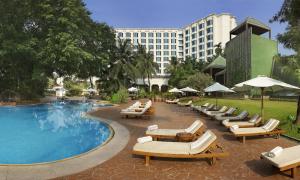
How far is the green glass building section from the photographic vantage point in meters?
39.8

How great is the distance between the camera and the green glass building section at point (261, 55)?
39844 mm

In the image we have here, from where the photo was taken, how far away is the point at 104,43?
4338 cm

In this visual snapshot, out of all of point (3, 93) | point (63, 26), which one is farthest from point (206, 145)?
point (3, 93)

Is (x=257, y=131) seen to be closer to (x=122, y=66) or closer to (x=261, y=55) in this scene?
(x=261, y=55)

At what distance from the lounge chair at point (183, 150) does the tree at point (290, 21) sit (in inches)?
293

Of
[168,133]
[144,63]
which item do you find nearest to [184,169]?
[168,133]

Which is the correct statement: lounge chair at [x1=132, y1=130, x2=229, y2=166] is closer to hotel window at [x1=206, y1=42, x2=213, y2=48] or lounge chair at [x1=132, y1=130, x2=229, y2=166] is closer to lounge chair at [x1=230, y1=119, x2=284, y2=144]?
lounge chair at [x1=230, y1=119, x2=284, y2=144]

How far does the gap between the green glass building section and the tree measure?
25889 mm

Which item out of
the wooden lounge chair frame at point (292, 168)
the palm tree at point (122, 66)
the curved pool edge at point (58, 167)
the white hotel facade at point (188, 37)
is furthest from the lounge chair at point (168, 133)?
the white hotel facade at point (188, 37)

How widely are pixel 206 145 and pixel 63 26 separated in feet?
101

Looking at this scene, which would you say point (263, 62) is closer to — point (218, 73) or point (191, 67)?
point (218, 73)

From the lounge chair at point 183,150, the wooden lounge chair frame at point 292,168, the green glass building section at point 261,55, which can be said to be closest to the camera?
the wooden lounge chair frame at point 292,168

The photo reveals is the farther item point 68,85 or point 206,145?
point 68,85

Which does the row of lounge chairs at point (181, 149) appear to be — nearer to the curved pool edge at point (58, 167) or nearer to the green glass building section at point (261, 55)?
the curved pool edge at point (58, 167)
